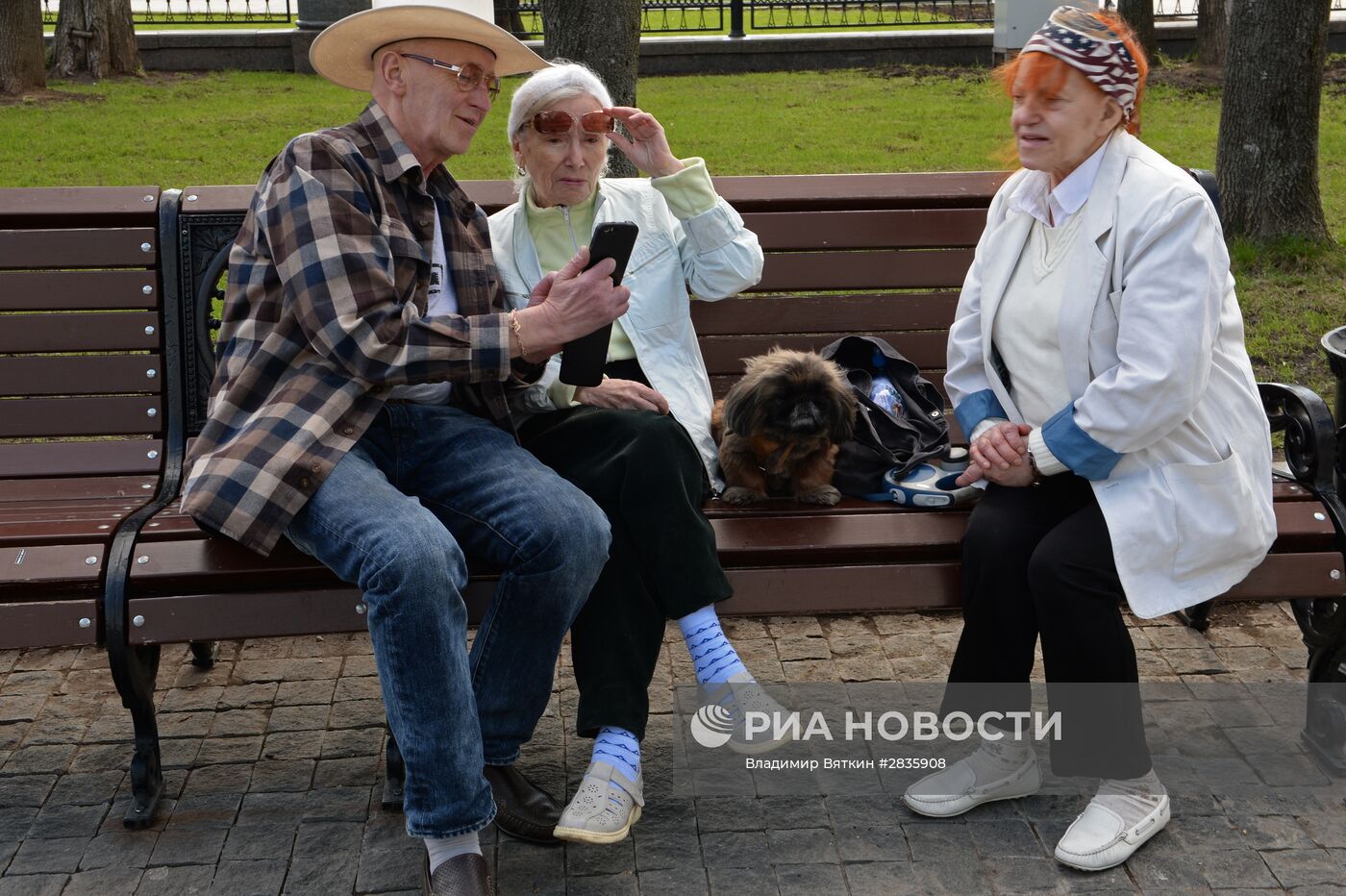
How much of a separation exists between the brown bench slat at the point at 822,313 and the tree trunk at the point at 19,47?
1014 cm

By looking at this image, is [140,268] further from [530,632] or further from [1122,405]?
[1122,405]

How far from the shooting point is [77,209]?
4.07m

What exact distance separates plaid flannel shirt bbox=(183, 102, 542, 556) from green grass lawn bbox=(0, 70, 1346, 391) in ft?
13.4

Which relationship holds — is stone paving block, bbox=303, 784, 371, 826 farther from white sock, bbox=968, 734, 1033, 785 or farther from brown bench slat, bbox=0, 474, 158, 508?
white sock, bbox=968, 734, 1033, 785

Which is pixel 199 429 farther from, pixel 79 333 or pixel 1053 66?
pixel 1053 66

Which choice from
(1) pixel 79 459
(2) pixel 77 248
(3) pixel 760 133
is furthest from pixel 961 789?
(3) pixel 760 133

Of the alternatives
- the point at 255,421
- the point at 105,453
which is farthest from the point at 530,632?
the point at 105,453

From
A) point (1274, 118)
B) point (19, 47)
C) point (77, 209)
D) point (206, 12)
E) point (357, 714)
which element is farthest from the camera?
point (206, 12)

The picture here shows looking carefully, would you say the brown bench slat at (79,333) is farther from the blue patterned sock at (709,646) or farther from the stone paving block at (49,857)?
the blue patterned sock at (709,646)

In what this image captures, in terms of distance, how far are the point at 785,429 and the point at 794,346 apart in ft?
2.10

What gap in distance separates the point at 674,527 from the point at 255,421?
3.21 ft

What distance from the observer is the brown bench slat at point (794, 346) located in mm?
4262

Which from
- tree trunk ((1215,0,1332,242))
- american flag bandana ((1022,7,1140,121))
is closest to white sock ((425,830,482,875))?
american flag bandana ((1022,7,1140,121))

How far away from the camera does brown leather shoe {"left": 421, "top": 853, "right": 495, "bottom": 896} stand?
292cm
